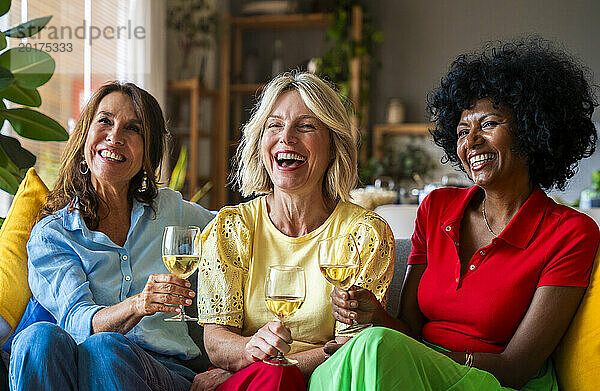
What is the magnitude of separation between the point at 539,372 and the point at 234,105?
5.13 m

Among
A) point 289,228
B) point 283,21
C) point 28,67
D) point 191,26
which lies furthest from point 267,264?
point 283,21

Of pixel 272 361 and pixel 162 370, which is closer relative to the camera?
pixel 272 361

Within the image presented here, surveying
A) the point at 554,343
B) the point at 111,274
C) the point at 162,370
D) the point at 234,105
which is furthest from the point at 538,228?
the point at 234,105

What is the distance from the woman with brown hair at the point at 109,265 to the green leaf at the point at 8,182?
336mm

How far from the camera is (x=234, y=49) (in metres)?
6.66

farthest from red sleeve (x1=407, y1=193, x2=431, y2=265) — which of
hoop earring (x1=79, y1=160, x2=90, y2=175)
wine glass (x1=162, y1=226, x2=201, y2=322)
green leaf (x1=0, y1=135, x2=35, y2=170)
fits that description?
green leaf (x1=0, y1=135, x2=35, y2=170)

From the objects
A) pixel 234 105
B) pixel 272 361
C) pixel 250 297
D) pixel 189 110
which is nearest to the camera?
pixel 272 361

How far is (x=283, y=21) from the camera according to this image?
636 centimetres

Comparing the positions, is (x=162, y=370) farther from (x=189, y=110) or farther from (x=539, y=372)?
(x=189, y=110)

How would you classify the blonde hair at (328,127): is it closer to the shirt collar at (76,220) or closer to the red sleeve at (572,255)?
the shirt collar at (76,220)

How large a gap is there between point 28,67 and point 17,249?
0.72 metres

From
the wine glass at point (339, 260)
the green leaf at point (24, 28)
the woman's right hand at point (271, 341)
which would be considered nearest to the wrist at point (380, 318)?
the wine glass at point (339, 260)

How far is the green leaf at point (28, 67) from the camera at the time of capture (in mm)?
2346

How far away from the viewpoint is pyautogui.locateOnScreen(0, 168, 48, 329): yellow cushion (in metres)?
1.95
